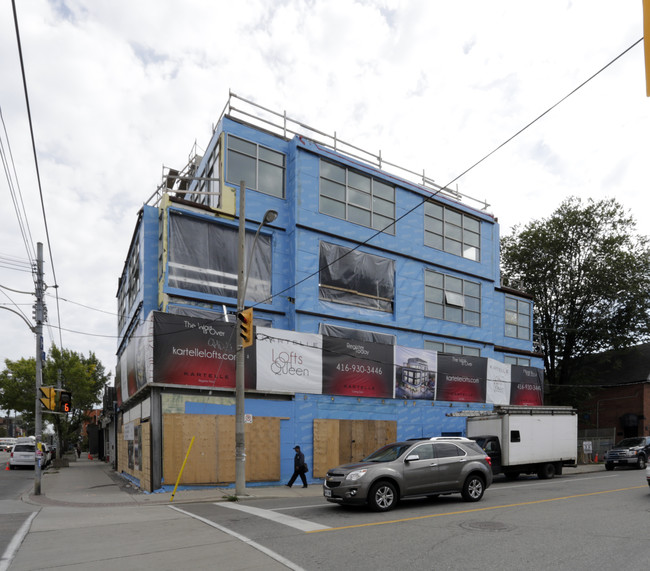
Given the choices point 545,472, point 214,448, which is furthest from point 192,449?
point 545,472

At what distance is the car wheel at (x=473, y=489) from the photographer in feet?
44.3

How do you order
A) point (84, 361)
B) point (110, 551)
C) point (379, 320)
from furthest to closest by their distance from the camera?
1. point (84, 361)
2. point (379, 320)
3. point (110, 551)

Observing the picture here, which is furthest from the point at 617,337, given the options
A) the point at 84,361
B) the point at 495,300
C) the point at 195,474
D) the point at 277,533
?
the point at 84,361

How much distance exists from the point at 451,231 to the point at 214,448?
16.5m

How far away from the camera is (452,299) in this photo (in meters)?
28.3

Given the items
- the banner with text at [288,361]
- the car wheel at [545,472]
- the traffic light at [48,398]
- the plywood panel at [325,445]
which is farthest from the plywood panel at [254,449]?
the car wheel at [545,472]

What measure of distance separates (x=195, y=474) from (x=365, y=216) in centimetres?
Result: 1305

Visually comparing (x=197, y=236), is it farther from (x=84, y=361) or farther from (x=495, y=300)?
(x=84, y=361)

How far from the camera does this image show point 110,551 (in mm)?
8680

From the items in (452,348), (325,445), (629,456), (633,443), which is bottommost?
(629,456)

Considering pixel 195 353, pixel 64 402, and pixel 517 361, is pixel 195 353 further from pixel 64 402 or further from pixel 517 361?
pixel 517 361

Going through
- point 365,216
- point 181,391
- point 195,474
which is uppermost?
point 365,216

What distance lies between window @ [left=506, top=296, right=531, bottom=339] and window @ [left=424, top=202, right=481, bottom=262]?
4443mm

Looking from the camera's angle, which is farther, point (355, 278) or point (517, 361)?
point (517, 361)
